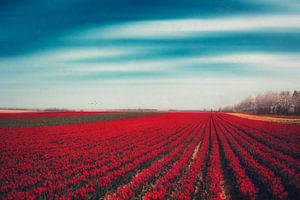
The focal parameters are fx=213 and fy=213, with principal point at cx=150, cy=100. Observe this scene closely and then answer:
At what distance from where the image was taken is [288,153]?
13.4m

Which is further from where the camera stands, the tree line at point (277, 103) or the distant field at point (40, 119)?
the tree line at point (277, 103)

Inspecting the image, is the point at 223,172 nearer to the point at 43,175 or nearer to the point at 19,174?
the point at 43,175

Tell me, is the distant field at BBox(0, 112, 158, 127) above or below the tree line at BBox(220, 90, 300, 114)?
below

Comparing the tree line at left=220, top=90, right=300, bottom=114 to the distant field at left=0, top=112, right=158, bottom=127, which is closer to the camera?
the distant field at left=0, top=112, right=158, bottom=127

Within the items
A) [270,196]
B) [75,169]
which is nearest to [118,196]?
[75,169]

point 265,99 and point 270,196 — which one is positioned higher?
point 265,99

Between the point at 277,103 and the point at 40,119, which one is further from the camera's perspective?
the point at 277,103

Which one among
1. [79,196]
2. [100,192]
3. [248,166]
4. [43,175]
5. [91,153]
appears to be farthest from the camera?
[91,153]

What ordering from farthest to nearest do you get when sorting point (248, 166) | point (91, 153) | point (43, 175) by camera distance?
point (91, 153)
point (248, 166)
point (43, 175)

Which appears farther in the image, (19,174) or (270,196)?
(19,174)

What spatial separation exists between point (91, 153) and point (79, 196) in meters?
6.57

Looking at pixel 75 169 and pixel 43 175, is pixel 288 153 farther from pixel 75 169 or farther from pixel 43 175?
pixel 43 175

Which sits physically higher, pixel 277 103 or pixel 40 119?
pixel 277 103

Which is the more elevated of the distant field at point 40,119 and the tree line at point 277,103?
the tree line at point 277,103
